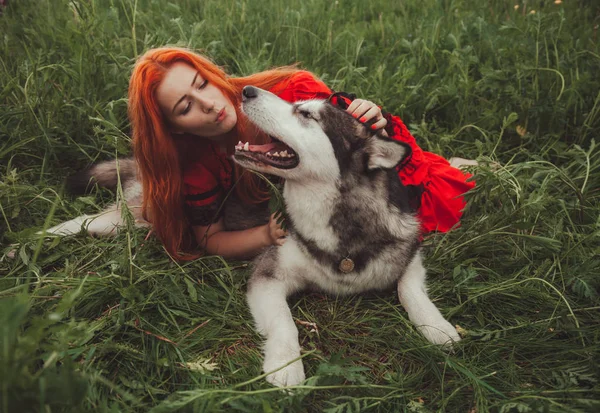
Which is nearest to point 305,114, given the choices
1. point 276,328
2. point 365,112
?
point 365,112

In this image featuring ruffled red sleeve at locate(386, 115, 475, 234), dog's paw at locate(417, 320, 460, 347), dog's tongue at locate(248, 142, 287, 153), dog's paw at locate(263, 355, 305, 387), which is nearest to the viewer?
dog's paw at locate(263, 355, 305, 387)

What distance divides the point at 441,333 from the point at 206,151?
1.60 meters

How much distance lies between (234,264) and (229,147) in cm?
68

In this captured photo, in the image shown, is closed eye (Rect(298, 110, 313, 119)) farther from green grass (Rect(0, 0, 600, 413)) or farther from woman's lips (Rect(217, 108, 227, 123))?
green grass (Rect(0, 0, 600, 413))

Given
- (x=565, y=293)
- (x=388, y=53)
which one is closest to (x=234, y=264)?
(x=565, y=293)

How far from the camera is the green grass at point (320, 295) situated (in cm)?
164

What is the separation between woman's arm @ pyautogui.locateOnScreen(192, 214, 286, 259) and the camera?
252 centimetres

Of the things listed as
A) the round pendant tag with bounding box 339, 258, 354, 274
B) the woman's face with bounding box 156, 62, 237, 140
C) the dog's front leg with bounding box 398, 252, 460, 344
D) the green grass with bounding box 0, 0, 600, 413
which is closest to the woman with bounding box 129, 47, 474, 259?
the woman's face with bounding box 156, 62, 237, 140

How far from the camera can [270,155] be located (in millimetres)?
2096

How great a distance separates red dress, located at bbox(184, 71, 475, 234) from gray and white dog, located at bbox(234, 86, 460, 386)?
16.8 inches

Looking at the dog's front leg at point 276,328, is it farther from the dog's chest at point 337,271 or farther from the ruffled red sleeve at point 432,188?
the ruffled red sleeve at point 432,188

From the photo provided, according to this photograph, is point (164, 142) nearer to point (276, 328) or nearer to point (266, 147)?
point (266, 147)

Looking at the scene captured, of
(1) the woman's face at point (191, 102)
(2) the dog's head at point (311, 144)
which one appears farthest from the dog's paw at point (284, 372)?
(1) the woman's face at point (191, 102)

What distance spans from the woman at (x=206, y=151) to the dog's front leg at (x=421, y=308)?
0.50 meters
